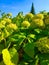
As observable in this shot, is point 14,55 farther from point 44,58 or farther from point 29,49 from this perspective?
point 44,58

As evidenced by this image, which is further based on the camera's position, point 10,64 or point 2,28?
point 2,28

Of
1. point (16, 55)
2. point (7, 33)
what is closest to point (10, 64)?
point (16, 55)

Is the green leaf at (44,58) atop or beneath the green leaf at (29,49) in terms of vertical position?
beneath

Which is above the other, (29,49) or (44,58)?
(29,49)

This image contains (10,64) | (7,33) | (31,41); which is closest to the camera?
(10,64)

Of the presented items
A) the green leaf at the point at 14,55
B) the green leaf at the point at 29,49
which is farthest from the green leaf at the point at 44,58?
the green leaf at the point at 14,55

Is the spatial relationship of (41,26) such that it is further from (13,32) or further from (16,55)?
(16,55)

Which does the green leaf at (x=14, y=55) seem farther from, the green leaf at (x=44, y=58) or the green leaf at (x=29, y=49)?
the green leaf at (x=44, y=58)

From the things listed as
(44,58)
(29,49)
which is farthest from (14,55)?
(44,58)

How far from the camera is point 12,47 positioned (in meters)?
3.29

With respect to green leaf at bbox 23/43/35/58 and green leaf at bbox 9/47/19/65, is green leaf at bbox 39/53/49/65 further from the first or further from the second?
green leaf at bbox 9/47/19/65

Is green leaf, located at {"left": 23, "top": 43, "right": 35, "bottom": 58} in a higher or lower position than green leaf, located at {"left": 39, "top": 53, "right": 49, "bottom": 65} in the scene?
higher

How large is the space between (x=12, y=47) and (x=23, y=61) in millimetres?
274

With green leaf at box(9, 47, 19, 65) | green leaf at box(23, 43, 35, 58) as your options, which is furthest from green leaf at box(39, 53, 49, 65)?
green leaf at box(9, 47, 19, 65)
